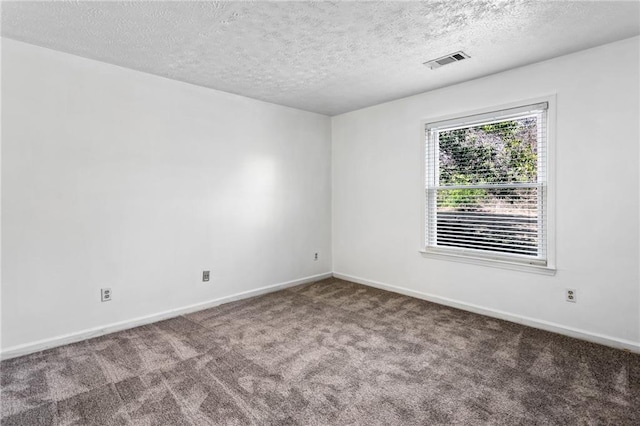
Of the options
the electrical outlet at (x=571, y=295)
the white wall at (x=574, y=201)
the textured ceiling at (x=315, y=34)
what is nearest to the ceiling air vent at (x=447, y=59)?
the textured ceiling at (x=315, y=34)

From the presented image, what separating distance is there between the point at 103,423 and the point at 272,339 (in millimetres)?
1359

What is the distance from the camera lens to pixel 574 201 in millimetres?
2988

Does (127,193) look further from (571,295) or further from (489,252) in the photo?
(571,295)

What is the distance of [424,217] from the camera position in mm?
4074

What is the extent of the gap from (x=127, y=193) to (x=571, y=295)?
13.6ft

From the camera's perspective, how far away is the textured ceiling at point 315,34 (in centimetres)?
222

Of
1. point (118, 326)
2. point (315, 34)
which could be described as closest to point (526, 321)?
point (315, 34)

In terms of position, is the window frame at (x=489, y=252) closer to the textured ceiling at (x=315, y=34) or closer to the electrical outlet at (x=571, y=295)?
the electrical outlet at (x=571, y=295)

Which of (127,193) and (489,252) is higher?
(127,193)

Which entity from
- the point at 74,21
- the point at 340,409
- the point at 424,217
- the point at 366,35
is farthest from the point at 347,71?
the point at 340,409

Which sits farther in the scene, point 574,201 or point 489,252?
point 489,252

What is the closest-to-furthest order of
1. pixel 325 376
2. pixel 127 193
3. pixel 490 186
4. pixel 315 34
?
1. pixel 325 376
2. pixel 315 34
3. pixel 127 193
4. pixel 490 186

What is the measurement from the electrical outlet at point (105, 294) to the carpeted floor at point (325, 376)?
324mm

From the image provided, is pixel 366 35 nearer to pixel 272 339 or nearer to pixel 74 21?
pixel 74 21
